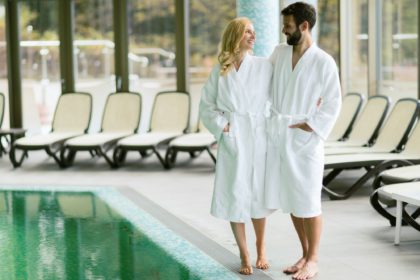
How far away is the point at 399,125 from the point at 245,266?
440 centimetres

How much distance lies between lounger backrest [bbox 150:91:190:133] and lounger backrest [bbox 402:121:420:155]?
167 inches

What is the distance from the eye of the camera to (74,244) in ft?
20.8

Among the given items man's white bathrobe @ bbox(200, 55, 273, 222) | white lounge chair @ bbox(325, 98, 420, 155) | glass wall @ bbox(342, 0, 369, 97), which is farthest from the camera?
glass wall @ bbox(342, 0, 369, 97)

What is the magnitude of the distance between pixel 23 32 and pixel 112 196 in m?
6.46

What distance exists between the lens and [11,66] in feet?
46.7

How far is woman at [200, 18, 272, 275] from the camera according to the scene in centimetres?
500

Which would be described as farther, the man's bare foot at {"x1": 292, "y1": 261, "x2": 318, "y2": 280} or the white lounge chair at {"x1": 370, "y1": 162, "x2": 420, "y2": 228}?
the white lounge chair at {"x1": 370, "y1": 162, "x2": 420, "y2": 228}

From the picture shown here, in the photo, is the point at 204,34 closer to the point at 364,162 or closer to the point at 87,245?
the point at 364,162

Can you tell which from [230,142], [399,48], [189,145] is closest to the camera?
[230,142]

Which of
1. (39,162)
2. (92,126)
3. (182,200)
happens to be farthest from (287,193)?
(92,126)

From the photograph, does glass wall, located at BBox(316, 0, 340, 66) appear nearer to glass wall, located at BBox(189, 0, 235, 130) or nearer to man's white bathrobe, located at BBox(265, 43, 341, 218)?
glass wall, located at BBox(189, 0, 235, 130)

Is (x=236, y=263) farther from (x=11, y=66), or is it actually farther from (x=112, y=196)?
(x=11, y=66)

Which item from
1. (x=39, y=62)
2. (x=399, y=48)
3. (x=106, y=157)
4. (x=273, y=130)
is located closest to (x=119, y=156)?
(x=106, y=157)

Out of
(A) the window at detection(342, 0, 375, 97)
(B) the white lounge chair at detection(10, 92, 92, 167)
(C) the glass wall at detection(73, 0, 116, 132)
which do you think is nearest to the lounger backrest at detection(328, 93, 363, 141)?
(A) the window at detection(342, 0, 375, 97)
